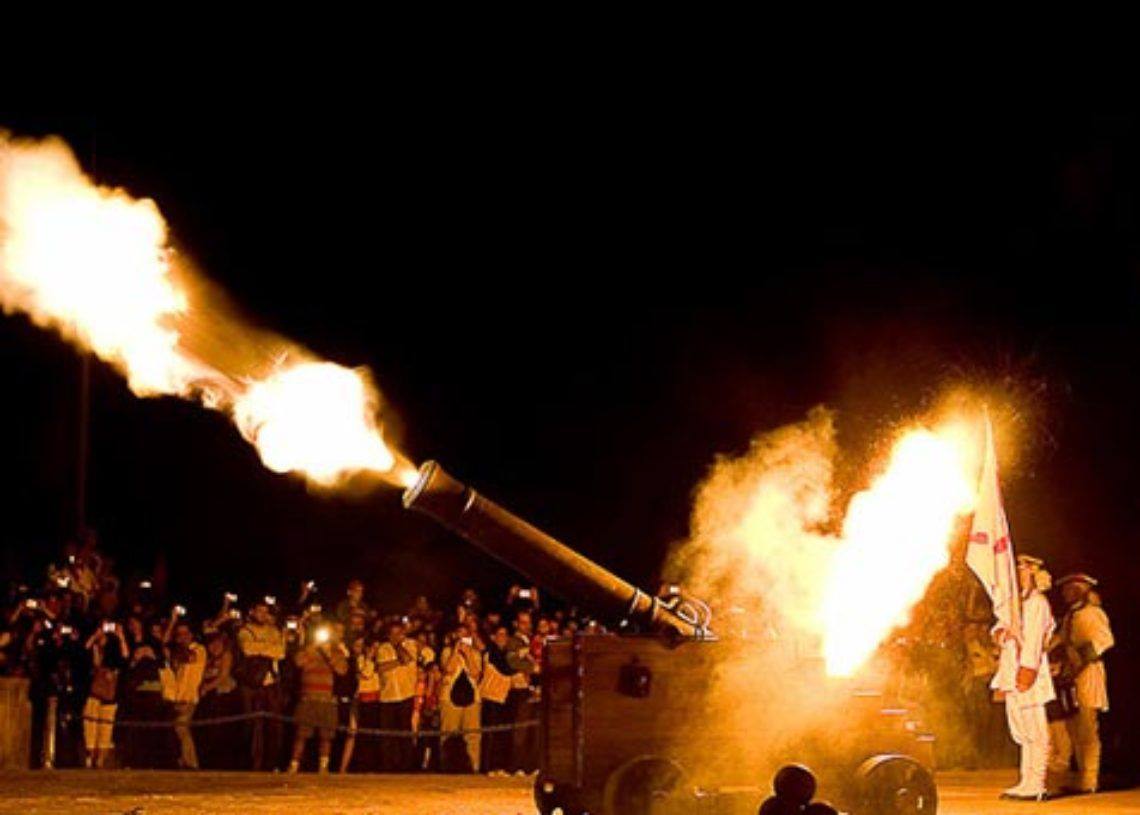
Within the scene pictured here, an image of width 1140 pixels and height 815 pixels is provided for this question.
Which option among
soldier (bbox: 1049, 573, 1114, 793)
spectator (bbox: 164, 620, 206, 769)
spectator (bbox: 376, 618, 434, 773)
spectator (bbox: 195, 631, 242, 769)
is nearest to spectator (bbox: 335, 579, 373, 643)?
spectator (bbox: 376, 618, 434, 773)

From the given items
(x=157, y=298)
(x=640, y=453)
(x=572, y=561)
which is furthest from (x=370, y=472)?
(x=640, y=453)

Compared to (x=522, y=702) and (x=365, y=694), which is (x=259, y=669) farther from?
(x=522, y=702)

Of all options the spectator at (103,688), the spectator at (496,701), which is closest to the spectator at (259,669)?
the spectator at (103,688)

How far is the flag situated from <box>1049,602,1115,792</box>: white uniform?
95cm

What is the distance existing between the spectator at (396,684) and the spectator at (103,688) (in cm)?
278

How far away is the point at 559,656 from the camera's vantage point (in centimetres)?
1046

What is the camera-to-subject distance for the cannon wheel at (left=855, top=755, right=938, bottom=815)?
10.5 metres

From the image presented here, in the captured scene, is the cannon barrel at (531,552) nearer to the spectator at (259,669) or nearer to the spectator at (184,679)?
the spectator at (259,669)

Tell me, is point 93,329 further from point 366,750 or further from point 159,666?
point 366,750

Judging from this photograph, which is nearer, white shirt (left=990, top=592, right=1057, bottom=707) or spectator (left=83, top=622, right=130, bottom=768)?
white shirt (left=990, top=592, right=1057, bottom=707)

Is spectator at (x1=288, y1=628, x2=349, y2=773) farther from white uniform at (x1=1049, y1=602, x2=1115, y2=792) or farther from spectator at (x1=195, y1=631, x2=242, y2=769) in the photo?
white uniform at (x1=1049, y1=602, x2=1115, y2=792)

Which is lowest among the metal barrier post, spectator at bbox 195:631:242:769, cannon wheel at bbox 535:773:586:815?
cannon wheel at bbox 535:773:586:815

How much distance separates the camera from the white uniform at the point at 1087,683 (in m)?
15.2

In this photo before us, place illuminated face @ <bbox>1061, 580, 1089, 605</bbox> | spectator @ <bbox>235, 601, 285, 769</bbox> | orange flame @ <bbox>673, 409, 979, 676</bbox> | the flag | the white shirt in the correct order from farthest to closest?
spectator @ <bbox>235, 601, 285, 769</bbox> → illuminated face @ <bbox>1061, 580, 1089, 605</bbox> → the flag → the white shirt → orange flame @ <bbox>673, 409, 979, 676</bbox>
